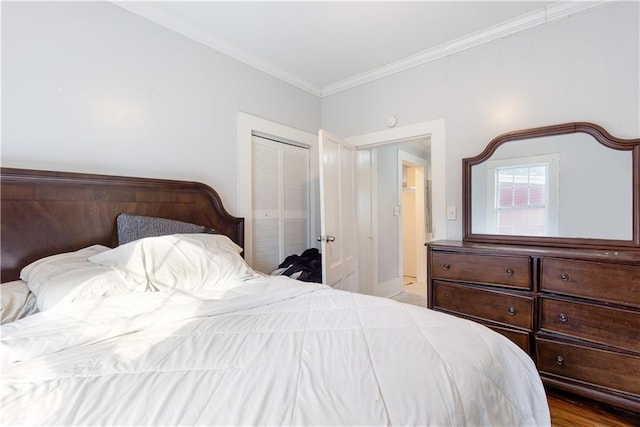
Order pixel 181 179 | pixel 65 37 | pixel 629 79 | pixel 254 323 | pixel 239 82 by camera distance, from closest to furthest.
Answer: pixel 254 323 < pixel 65 37 < pixel 629 79 < pixel 181 179 < pixel 239 82

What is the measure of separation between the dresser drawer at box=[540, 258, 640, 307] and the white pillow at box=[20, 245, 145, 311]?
219 cm

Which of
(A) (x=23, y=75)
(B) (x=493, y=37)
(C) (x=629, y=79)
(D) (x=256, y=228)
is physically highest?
(B) (x=493, y=37)

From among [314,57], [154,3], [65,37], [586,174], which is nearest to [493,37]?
[586,174]

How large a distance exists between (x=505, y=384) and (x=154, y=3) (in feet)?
8.88

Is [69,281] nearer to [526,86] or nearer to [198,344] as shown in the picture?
[198,344]

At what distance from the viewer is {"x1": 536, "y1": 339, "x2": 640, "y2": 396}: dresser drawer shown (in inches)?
60.2

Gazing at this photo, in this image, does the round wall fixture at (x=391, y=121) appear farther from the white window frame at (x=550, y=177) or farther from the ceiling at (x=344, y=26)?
the white window frame at (x=550, y=177)

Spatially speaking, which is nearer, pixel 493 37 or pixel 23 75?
pixel 23 75

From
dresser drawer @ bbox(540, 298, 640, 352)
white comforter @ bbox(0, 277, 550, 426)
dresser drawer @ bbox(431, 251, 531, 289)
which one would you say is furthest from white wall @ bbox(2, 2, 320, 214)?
dresser drawer @ bbox(540, 298, 640, 352)

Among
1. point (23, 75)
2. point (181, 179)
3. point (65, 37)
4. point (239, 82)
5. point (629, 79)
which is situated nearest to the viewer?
point (23, 75)

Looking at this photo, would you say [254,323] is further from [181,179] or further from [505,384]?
[181,179]

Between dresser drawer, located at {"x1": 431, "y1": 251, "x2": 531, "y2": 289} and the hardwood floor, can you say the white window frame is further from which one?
the hardwood floor

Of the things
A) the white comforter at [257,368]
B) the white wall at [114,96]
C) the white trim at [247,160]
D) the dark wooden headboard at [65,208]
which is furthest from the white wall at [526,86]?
the dark wooden headboard at [65,208]

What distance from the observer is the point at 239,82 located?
2543mm
